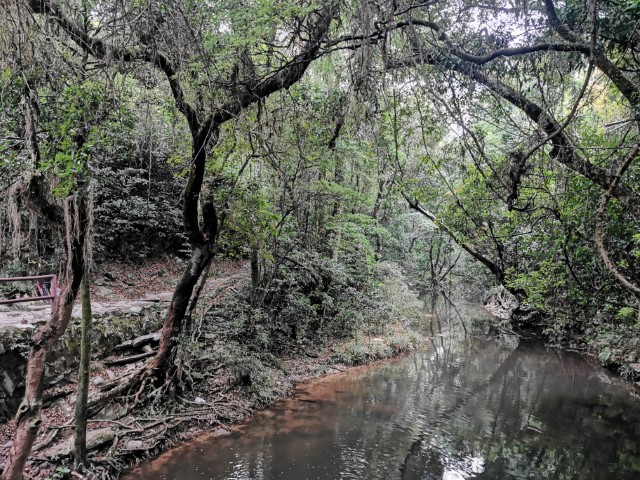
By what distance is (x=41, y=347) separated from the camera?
418 centimetres

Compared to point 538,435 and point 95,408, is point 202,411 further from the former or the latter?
point 538,435

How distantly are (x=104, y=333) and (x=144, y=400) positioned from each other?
1700 mm

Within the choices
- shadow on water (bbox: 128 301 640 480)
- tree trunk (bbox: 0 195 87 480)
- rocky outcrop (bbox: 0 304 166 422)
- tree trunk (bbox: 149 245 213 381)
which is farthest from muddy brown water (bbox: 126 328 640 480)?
rocky outcrop (bbox: 0 304 166 422)

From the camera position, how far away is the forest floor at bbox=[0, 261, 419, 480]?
18.1 feet

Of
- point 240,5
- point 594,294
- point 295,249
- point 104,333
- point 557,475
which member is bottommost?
point 557,475

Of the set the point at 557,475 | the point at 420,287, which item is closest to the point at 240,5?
the point at 557,475

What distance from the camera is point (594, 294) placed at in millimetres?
7188

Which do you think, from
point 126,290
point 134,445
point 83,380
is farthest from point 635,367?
point 126,290

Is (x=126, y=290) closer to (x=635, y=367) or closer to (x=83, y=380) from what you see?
(x=83, y=380)

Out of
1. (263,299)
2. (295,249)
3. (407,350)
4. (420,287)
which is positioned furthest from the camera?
(420,287)

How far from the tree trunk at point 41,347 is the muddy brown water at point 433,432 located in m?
1.86

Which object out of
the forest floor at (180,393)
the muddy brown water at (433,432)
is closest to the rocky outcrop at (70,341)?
the forest floor at (180,393)

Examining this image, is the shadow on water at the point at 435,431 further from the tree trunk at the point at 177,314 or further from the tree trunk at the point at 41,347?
the tree trunk at the point at 41,347

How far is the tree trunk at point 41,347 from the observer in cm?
398
